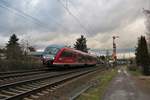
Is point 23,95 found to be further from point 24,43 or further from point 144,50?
point 24,43

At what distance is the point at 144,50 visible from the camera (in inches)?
1897

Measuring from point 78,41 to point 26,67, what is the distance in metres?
94.5

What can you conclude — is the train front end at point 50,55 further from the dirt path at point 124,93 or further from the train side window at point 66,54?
the dirt path at point 124,93

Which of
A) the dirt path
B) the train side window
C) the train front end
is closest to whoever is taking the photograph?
the dirt path

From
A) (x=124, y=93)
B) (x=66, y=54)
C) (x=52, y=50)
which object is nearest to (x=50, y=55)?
(x=52, y=50)

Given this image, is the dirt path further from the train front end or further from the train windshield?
the train windshield

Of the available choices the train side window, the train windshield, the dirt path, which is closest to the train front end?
the train windshield

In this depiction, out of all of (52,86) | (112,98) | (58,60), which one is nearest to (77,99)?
(112,98)

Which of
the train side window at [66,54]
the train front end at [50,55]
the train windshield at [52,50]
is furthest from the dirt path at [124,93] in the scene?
the train side window at [66,54]

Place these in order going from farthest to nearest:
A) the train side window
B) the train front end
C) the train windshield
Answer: the train side window → the train windshield → the train front end

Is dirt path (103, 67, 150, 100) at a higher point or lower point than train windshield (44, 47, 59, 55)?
lower

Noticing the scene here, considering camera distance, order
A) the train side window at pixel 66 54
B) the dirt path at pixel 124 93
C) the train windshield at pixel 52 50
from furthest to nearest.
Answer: the train side window at pixel 66 54, the train windshield at pixel 52 50, the dirt path at pixel 124 93

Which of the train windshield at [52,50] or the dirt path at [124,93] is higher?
the train windshield at [52,50]

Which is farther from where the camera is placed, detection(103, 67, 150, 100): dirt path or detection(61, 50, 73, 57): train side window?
detection(61, 50, 73, 57): train side window
